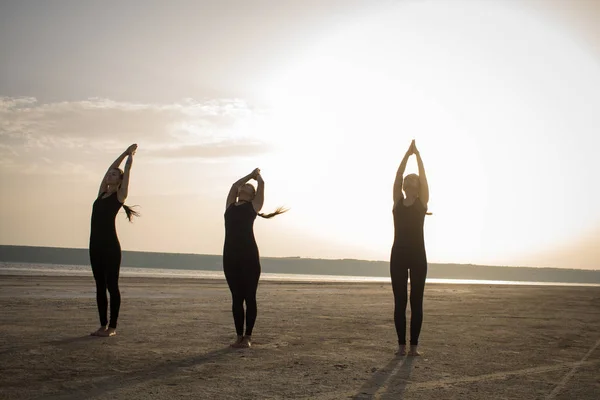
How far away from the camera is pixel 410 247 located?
8109 millimetres

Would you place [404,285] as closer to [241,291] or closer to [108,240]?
[241,291]

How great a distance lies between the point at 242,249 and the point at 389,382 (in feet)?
9.34

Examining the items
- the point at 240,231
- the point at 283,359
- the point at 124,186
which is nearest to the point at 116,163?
the point at 124,186

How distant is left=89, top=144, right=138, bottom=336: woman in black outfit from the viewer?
8.63 metres

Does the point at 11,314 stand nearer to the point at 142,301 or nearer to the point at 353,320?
the point at 142,301

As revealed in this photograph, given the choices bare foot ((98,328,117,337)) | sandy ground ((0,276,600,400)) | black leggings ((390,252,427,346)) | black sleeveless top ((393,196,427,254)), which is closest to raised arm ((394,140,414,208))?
black sleeveless top ((393,196,427,254))

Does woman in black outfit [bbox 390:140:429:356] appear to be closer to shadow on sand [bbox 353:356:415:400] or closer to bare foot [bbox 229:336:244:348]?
shadow on sand [bbox 353:356:415:400]

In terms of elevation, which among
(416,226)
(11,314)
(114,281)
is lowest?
(11,314)

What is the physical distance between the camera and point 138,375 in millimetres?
6227

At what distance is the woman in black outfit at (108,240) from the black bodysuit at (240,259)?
148cm

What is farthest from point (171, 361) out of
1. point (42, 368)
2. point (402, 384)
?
point (402, 384)

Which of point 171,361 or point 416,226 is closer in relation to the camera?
A: point 171,361

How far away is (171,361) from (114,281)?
76.8 inches

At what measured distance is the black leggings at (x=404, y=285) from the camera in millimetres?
8109
